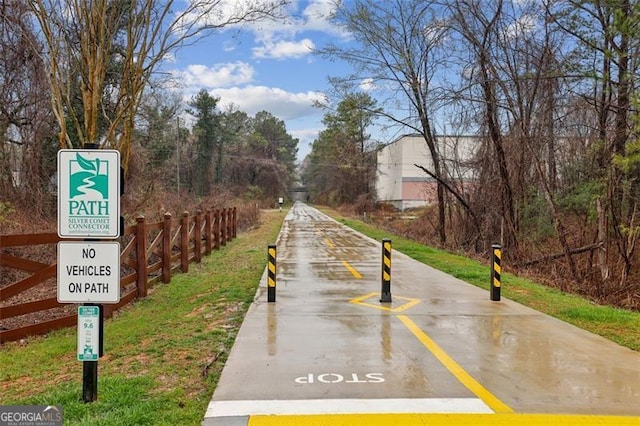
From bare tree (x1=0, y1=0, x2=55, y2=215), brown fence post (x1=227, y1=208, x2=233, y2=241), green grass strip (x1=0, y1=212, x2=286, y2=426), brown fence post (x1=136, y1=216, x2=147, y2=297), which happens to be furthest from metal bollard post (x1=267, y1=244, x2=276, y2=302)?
brown fence post (x1=227, y1=208, x2=233, y2=241)

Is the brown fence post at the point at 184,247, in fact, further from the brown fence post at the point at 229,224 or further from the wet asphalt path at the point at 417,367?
the brown fence post at the point at 229,224

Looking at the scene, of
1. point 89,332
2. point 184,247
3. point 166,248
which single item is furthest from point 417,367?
point 184,247

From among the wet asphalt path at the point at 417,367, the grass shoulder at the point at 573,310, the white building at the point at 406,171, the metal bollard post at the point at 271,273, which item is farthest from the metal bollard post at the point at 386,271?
the white building at the point at 406,171

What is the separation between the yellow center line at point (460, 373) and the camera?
413 cm

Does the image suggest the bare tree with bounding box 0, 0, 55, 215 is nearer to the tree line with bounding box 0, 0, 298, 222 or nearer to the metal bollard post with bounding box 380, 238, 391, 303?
the tree line with bounding box 0, 0, 298, 222

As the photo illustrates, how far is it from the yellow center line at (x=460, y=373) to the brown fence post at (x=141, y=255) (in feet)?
18.0

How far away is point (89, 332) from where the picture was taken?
166 inches

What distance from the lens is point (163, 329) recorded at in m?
7.00

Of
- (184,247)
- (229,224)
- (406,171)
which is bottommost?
(184,247)

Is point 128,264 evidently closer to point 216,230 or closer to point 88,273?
point 88,273

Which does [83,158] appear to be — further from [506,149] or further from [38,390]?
[506,149]

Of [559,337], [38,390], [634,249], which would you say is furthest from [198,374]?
[634,249]

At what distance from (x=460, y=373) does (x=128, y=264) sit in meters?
6.73

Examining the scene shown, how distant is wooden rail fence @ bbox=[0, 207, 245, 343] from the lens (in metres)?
6.67
